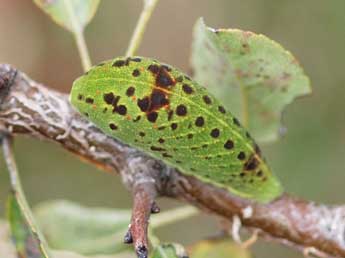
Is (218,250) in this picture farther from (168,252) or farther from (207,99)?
(207,99)

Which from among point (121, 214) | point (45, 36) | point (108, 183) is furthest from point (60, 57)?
point (121, 214)

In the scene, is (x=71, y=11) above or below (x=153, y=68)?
above

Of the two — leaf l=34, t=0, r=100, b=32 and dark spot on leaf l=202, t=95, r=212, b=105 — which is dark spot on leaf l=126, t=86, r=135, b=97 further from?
leaf l=34, t=0, r=100, b=32

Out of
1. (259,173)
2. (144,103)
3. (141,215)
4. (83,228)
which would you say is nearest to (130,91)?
(144,103)

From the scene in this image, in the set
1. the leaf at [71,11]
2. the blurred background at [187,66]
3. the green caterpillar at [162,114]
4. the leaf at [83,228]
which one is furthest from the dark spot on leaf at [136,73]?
the blurred background at [187,66]

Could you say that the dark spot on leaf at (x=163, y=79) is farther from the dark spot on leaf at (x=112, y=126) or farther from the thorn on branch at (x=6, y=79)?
the thorn on branch at (x=6, y=79)

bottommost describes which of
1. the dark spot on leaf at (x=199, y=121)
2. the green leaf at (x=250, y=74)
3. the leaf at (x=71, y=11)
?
the dark spot on leaf at (x=199, y=121)
